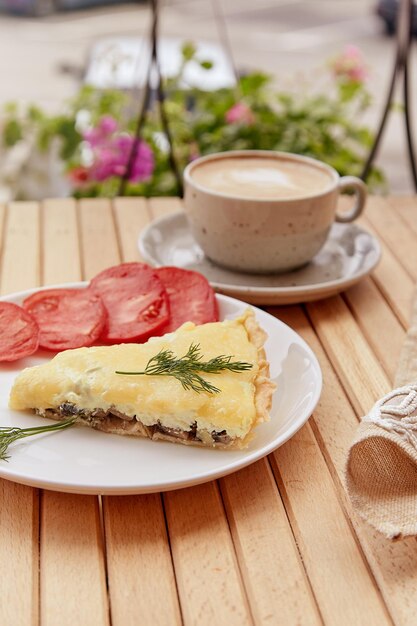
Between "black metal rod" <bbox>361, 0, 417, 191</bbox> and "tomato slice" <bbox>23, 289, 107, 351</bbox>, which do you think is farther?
"black metal rod" <bbox>361, 0, 417, 191</bbox>

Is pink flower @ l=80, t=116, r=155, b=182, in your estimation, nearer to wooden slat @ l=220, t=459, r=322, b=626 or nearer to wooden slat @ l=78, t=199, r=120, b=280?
wooden slat @ l=78, t=199, r=120, b=280

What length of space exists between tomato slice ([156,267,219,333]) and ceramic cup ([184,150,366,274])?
0.46 feet

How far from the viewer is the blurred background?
605 centimetres

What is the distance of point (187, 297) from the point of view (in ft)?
4.19

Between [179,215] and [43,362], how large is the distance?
0.57m

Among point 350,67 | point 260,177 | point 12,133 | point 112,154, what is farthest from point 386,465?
point 350,67

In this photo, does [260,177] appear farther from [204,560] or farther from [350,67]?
[350,67]

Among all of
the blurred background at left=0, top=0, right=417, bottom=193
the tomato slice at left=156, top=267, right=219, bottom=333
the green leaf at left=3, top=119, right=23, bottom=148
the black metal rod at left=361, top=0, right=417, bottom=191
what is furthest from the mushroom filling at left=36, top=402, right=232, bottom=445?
the blurred background at left=0, top=0, right=417, bottom=193

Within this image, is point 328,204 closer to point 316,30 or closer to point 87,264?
point 87,264

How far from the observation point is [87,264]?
1524 mm

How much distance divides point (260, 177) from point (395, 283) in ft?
0.99

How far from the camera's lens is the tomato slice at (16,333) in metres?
1.13

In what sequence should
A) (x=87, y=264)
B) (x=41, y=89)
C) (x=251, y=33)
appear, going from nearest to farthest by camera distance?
(x=87, y=264), (x=41, y=89), (x=251, y=33)

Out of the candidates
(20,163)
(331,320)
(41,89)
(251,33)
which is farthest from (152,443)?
(251,33)
